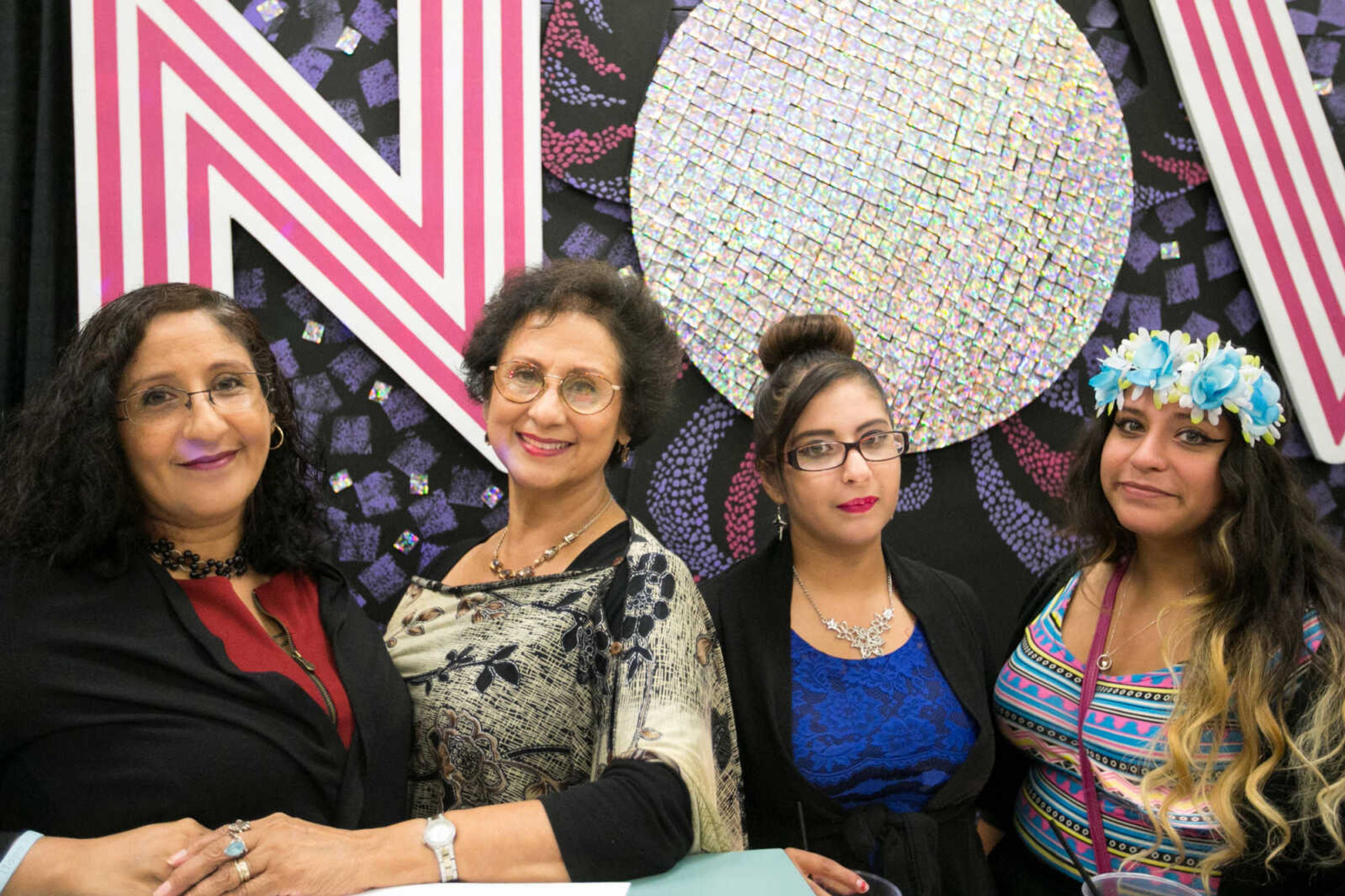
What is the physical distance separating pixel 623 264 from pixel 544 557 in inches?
36.0

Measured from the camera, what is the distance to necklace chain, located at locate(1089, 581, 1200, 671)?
182 centimetres

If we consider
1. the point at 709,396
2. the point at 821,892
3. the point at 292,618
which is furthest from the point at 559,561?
the point at 709,396

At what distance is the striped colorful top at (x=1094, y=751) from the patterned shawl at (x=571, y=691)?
599 mm

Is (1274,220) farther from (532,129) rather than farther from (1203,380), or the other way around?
(532,129)

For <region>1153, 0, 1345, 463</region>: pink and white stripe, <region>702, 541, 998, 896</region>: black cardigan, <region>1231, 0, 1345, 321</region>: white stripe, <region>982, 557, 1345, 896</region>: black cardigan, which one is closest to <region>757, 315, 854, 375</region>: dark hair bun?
<region>702, 541, 998, 896</region>: black cardigan

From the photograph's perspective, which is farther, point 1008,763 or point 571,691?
point 1008,763

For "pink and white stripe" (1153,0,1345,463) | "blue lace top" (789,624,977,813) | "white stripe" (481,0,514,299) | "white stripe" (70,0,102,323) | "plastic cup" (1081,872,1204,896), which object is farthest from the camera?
"pink and white stripe" (1153,0,1345,463)

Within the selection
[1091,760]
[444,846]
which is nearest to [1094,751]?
[1091,760]

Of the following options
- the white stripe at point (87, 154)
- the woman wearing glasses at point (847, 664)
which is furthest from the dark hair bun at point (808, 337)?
the white stripe at point (87, 154)

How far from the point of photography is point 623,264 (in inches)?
94.4

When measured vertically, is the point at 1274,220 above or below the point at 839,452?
above

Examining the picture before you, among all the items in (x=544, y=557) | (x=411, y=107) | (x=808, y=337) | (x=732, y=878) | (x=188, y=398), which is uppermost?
(x=411, y=107)

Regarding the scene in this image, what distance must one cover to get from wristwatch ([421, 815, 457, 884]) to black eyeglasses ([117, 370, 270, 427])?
0.70 meters

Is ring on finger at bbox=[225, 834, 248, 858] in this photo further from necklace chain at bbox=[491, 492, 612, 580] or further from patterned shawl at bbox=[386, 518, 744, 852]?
necklace chain at bbox=[491, 492, 612, 580]
